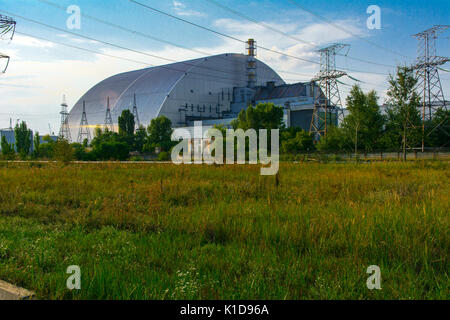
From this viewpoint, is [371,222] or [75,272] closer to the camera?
[75,272]

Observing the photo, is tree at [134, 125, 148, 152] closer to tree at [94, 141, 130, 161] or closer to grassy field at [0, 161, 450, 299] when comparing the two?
tree at [94, 141, 130, 161]

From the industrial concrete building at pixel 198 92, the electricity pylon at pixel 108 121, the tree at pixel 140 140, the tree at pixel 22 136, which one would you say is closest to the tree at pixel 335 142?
the industrial concrete building at pixel 198 92

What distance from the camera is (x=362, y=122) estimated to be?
4019 centimetres

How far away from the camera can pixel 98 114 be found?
266 feet

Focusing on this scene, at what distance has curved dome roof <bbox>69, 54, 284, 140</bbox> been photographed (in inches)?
2741

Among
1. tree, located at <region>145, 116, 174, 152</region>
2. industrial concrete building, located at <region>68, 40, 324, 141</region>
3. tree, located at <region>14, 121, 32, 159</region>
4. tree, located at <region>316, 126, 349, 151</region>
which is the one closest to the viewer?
Answer: tree, located at <region>316, 126, 349, 151</region>

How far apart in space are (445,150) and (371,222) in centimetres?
3487

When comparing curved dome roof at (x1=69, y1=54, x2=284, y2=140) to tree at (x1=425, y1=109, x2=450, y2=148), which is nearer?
tree at (x1=425, y1=109, x2=450, y2=148)

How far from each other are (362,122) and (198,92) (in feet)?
136

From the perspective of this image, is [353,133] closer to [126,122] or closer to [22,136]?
[126,122]

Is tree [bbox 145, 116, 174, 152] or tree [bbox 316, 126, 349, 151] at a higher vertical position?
tree [bbox 145, 116, 174, 152]

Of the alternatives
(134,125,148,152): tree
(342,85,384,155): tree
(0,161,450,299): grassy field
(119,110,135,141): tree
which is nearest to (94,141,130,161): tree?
(134,125,148,152): tree
